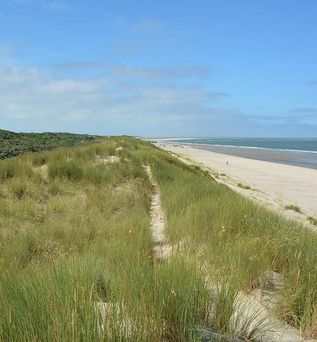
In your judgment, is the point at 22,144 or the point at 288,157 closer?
the point at 22,144

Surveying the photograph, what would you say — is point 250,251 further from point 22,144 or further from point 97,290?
point 22,144

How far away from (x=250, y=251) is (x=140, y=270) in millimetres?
1869

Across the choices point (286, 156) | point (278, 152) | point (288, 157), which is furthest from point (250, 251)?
point (278, 152)

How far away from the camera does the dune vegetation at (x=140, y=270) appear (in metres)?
2.77

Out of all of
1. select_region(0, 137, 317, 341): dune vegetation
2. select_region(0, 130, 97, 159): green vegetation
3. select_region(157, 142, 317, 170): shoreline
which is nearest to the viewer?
select_region(0, 137, 317, 341): dune vegetation

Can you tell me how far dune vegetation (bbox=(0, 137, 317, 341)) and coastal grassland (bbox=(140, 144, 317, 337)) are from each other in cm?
1

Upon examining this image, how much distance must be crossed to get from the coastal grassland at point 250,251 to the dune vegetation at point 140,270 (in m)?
0.01

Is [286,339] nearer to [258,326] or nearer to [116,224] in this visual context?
[258,326]

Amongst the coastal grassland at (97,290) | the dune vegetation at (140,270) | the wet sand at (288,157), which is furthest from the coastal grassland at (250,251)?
the wet sand at (288,157)

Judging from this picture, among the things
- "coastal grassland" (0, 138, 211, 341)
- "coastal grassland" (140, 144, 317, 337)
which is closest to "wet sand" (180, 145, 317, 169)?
"coastal grassland" (140, 144, 317, 337)

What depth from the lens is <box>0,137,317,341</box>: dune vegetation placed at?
277cm

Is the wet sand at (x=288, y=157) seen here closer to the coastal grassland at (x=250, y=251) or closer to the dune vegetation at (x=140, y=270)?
the dune vegetation at (x=140, y=270)

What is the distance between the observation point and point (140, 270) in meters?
3.61

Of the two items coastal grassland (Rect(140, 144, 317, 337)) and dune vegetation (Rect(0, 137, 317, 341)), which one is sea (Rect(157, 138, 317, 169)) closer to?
dune vegetation (Rect(0, 137, 317, 341))
